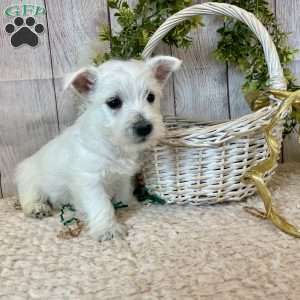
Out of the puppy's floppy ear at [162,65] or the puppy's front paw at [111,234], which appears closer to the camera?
the puppy's front paw at [111,234]

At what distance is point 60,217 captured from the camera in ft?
5.55

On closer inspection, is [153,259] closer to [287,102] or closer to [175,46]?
[287,102]

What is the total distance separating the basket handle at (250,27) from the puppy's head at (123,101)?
162 mm

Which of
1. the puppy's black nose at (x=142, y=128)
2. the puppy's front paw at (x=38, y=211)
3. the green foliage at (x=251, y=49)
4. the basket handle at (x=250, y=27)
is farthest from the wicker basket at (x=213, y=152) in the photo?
the puppy's front paw at (x=38, y=211)

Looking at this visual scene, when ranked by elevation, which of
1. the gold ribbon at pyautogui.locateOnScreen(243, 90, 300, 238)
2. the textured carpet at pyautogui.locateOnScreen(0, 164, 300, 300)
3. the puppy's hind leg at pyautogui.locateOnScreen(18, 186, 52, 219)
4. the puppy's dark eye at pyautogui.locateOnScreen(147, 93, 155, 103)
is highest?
the puppy's dark eye at pyautogui.locateOnScreen(147, 93, 155, 103)

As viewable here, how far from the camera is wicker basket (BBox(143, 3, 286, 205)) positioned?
152 centimetres

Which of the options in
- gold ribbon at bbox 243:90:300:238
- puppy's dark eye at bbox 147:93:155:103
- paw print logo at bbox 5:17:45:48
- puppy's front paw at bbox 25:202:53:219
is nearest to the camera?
gold ribbon at bbox 243:90:300:238

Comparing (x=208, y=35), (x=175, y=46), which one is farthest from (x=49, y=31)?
(x=208, y=35)

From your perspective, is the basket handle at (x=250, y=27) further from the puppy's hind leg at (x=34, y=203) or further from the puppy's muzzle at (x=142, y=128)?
the puppy's hind leg at (x=34, y=203)

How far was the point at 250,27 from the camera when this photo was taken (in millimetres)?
1639

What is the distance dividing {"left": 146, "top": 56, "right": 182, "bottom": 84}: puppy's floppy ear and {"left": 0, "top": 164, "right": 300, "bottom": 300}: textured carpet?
49 centimetres

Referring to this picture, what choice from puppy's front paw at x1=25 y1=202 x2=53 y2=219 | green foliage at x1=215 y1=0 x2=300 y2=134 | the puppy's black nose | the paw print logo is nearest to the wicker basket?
the puppy's black nose

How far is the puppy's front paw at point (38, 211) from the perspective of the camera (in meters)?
A: 1.70

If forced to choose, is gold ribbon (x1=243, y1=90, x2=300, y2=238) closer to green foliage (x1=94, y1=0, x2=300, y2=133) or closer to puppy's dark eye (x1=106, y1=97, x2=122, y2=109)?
green foliage (x1=94, y1=0, x2=300, y2=133)
